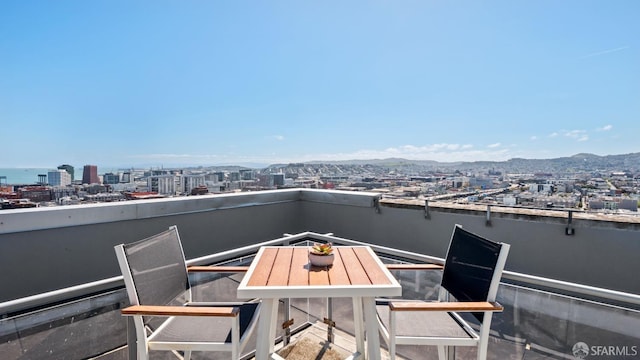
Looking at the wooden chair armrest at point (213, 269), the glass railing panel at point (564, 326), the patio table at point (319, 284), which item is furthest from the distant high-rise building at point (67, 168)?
the glass railing panel at point (564, 326)

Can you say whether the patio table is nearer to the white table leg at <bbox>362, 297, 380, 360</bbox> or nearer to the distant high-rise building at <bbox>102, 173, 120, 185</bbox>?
the white table leg at <bbox>362, 297, 380, 360</bbox>

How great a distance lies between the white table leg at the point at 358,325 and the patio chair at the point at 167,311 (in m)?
0.68

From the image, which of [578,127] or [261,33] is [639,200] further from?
[261,33]

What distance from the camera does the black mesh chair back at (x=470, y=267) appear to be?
5.27 ft

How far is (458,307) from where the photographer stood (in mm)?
1427

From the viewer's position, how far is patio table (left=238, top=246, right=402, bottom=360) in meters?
1.48

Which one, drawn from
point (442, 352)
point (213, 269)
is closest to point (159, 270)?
point (213, 269)

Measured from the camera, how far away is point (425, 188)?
15.1 feet

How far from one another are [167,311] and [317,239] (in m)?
1.40

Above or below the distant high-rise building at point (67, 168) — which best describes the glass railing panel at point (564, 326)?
below

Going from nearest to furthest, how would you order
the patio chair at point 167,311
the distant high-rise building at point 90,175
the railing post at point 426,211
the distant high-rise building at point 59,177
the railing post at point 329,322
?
the patio chair at point 167,311, the railing post at point 329,322, the distant high-rise building at point 59,177, the railing post at point 426,211, the distant high-rise building at point 90,175

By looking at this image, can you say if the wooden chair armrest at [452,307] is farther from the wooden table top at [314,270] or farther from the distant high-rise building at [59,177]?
the distant high-rise building at [59,177]

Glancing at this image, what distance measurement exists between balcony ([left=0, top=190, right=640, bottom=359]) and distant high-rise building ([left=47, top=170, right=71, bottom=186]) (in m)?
1.17

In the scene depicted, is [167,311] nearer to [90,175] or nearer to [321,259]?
[321,259]
